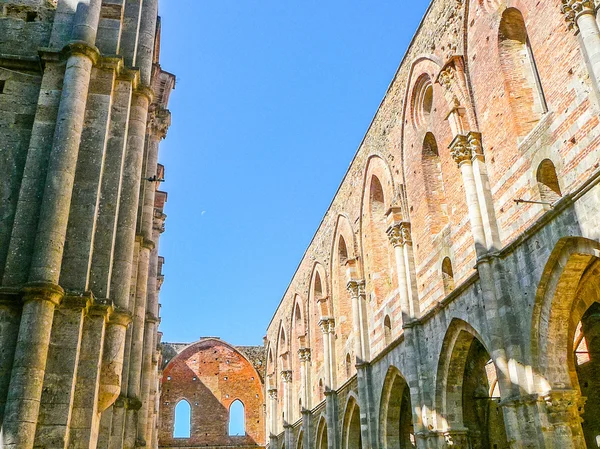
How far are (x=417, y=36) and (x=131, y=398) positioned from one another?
10.8m

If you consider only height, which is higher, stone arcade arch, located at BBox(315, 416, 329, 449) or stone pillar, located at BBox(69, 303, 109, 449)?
stone arcade arch, located at BBox(315, 416, 329, 449)

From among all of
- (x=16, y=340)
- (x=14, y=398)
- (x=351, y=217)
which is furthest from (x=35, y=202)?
(x=351, y=217)

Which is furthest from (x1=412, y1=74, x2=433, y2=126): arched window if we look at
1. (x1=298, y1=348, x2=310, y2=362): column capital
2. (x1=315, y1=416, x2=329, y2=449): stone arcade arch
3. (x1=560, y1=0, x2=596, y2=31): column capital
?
(x1=298, y1=348, x2=310, y2=362): column capital

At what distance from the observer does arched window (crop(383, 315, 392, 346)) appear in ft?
54.6

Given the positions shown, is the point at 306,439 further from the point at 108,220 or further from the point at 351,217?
the point at 108,220

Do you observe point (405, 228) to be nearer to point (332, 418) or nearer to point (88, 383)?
point (332, 418)

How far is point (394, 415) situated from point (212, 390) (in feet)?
76.3

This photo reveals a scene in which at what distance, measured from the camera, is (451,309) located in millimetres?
12562

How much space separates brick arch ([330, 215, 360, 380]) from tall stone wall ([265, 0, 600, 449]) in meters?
0.12

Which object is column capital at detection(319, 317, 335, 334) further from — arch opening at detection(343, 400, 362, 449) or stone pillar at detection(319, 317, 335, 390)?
arch opening at detection(343, 400, 362, 449)

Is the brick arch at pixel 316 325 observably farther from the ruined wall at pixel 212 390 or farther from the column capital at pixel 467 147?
the ruined wall at pixel 212 390

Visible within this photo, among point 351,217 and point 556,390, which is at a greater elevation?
point 351,217

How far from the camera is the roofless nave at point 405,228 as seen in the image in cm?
705

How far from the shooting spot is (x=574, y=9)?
8727 mm
